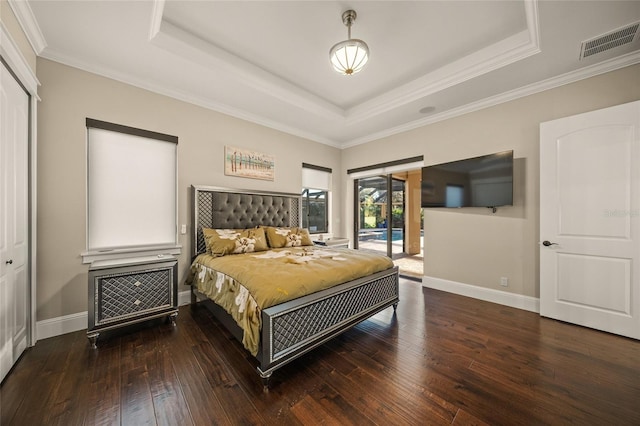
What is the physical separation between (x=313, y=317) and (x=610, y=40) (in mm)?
3773

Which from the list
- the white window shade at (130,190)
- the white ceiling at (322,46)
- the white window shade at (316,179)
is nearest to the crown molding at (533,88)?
the white ceiling at (322,46)

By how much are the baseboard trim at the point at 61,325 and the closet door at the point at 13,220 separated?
0.69 ft

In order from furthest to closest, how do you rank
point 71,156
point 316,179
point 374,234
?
1. point 374,234
2. point 316,179
3. point 71,156

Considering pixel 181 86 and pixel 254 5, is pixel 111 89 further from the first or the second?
pixel 254 5

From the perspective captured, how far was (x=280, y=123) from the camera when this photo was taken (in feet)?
13.9

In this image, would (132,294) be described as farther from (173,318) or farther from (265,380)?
(265,380)

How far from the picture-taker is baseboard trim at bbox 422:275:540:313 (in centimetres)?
304

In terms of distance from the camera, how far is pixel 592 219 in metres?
2.56

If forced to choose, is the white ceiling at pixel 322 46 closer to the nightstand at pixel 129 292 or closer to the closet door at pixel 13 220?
the closet door at pixel 13 220

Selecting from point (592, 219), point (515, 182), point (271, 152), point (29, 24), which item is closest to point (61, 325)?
point (29, 24)

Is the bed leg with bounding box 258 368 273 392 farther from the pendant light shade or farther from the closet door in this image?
the pendant light shade

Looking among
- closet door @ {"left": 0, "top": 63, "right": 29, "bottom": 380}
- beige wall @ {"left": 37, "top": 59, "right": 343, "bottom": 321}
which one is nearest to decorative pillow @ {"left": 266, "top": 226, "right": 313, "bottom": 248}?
beige wall @ {"left": 37, "top": 59, "right": 343, "bottom": 321}

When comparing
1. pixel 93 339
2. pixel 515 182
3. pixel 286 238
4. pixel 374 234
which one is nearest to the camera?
pixel 93 339

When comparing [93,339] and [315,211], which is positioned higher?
[315,211]
